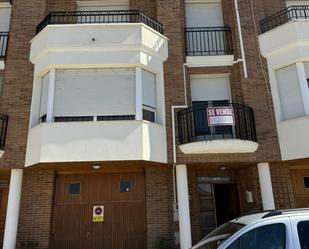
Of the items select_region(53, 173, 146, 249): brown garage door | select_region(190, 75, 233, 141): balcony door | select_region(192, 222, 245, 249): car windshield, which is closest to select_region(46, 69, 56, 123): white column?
select_region(53, 173, 146, 249): brown garage door

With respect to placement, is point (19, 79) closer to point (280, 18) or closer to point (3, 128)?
point (3, 128)

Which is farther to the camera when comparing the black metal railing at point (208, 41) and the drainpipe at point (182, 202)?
the black metal railing at point (208, 41)

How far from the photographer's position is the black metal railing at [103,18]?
1058cm

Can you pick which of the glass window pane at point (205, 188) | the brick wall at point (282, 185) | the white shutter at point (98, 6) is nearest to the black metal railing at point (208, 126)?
the brick wall at point (282, 185)

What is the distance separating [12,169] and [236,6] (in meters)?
9.23

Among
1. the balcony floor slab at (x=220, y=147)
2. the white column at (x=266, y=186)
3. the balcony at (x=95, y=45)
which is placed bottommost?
the white column at (x=266, y=186)

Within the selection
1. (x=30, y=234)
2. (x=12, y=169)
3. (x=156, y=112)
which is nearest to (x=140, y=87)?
(x=156, y=112)

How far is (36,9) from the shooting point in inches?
436

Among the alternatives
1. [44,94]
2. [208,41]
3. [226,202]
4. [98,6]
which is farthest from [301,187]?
[98,6]

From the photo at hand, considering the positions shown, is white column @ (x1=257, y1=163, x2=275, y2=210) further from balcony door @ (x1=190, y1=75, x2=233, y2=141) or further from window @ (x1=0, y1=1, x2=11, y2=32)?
window @ (x1=0, y1=1, x2=11, y2=32)

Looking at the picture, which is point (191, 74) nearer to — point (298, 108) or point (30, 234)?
point (298, 108)

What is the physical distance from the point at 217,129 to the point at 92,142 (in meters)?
3.89

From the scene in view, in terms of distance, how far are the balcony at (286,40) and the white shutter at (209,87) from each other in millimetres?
1636

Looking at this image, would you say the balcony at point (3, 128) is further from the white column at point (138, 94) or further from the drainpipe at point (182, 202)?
the drainpipe at point (182, 202)
